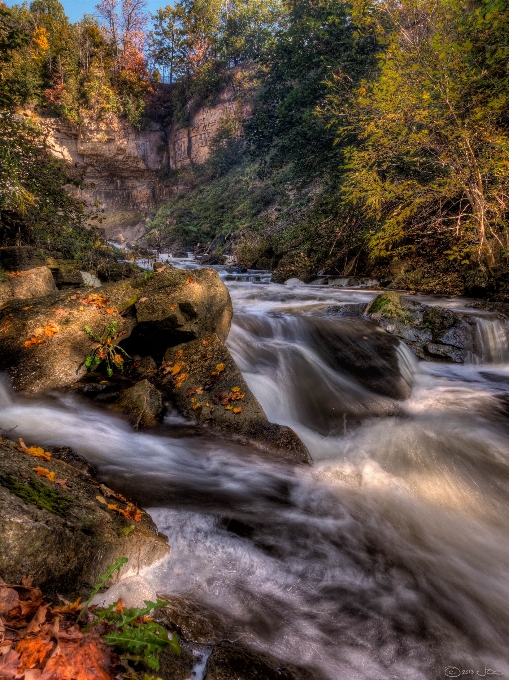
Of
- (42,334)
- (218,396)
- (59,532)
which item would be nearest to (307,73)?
(42,334)

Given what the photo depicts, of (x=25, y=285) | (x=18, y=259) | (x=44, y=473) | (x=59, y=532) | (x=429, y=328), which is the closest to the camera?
(x=59, y=532)

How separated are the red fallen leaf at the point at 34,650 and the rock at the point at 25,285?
203 inches

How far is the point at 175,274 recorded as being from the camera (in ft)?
17.3

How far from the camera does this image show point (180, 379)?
453 centimetres

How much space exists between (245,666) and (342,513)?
1.69 m

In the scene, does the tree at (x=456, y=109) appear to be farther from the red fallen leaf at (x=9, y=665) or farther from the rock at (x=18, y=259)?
the red fallen leaf at (x=9, y=665)

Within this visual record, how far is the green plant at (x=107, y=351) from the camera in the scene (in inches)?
188

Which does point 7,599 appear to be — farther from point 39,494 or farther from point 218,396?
point 218,396

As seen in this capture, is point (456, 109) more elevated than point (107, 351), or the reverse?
point (456, 109)

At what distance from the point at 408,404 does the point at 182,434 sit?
326 cm

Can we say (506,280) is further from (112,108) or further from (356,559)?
(112,108)

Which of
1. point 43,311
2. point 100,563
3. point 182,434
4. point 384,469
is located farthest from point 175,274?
point 100,563

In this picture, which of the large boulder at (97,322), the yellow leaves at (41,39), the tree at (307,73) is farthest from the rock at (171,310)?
the yellow leaves at (41,39)

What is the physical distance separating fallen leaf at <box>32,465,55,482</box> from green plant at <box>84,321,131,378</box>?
8.91 ft
